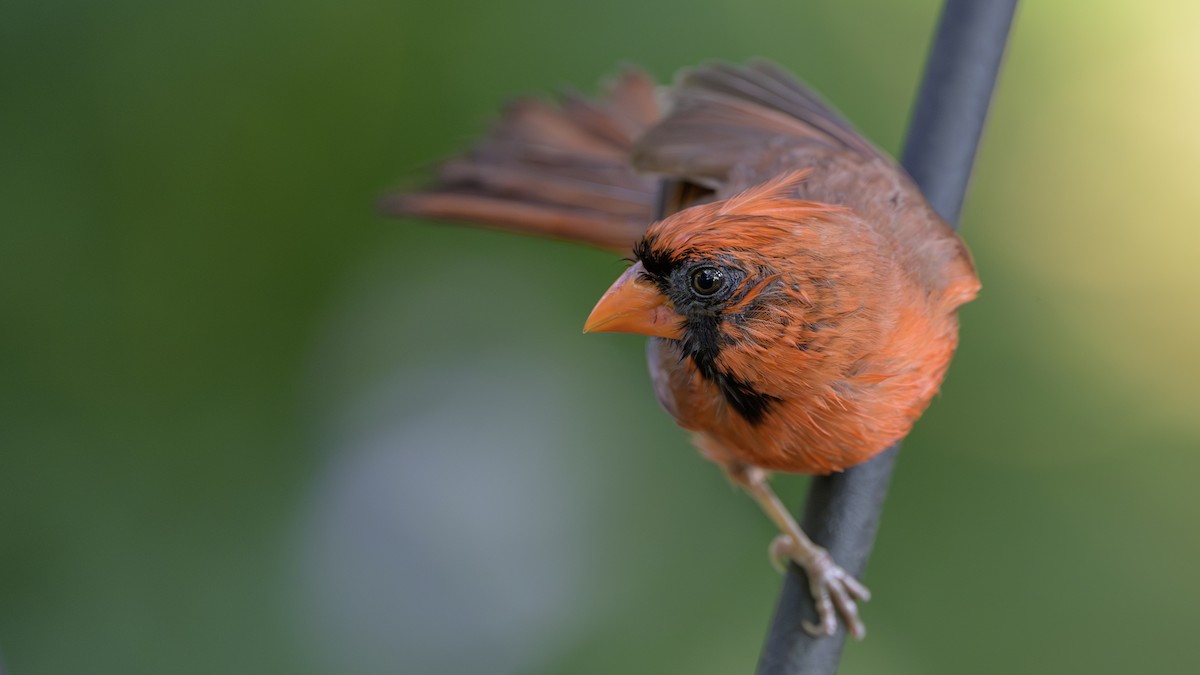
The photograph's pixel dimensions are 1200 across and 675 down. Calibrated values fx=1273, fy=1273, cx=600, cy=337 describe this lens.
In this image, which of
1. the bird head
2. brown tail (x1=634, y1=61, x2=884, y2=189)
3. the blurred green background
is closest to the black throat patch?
the bird head

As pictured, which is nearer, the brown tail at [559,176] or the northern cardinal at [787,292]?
the northern cardinal at [787,292]

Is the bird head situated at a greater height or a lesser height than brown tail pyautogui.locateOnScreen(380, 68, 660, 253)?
greater

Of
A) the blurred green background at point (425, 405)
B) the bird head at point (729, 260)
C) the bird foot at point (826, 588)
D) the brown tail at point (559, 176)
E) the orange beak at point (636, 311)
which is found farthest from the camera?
the blurred green background at point (425, 405)

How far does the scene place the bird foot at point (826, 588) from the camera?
79.8 inches

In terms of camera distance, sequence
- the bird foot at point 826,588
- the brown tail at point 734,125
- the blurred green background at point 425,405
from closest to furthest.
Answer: the bird foot at point 826,588 < the brown tail at point 734,125 < the blurred green background at point 425,405

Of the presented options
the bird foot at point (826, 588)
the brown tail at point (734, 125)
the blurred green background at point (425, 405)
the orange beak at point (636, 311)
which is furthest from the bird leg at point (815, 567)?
A: the blurred green background at point (425, 405)

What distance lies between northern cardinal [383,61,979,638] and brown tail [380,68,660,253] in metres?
0.09

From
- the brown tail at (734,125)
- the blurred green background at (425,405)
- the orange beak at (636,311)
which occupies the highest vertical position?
the brown tail at (734,125)

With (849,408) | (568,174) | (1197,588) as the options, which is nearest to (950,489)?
(1197,588)

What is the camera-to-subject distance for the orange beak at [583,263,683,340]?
6.18ft

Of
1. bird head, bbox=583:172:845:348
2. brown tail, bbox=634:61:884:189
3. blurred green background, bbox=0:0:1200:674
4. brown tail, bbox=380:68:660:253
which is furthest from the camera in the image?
blurred green background, bbox=0:0:1200:674

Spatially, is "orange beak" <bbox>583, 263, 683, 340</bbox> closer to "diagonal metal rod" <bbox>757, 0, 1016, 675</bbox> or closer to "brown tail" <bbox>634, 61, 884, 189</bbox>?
"diagonal metal rod" <bbox>757, 0, 1016, 675</bbox>

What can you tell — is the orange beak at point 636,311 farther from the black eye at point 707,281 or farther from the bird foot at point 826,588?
the bird foot at point 826,588

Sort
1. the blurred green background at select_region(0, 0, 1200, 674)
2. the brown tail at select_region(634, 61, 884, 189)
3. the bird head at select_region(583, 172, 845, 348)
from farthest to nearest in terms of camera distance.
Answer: the blurred green background at select_region(0, 0, 1200, 674) → the brown tail at select_region(634, 61, 884, 189) → the bird head at select_region(583, 172, 845, 348)
